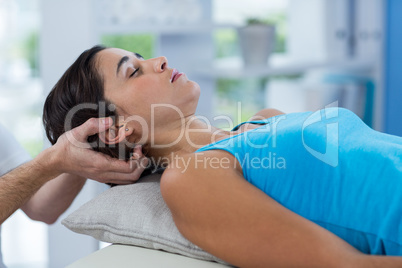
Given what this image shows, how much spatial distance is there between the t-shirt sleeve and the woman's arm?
73cm

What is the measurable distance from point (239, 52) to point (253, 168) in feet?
6.86

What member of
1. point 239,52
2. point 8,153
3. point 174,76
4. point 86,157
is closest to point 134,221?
point 86,157

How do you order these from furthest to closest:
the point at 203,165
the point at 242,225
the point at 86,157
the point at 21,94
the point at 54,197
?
1. the point at 21,94
2. the point at 54,197
3. the point at 86,157
4. the point at 203,165
5. the point at 242,225

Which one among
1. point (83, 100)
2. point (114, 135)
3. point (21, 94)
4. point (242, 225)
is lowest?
point (21, 94)

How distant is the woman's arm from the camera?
107cm

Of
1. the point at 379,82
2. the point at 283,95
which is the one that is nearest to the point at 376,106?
the point at 379,82

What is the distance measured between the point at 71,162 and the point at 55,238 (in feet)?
3.99

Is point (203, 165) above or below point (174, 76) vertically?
below

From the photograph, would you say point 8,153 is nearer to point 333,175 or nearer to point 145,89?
point 145,89

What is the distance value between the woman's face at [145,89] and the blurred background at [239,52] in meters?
0.58

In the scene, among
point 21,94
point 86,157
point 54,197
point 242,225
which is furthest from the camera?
point 21,94

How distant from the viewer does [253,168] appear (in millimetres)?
1306

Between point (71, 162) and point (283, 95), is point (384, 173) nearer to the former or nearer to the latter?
point (71, 162)

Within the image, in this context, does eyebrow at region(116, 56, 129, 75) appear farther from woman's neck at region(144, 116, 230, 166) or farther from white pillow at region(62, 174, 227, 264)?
white pillow at region(62, 174, 227, 264)
